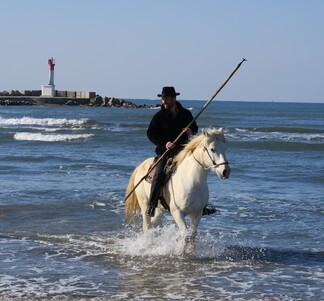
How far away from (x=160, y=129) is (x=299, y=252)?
239 centimetres

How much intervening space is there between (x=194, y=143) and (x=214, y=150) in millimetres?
474

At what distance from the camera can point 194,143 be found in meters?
8.38

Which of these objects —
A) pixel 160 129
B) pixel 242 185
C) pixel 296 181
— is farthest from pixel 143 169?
pixel 296 181

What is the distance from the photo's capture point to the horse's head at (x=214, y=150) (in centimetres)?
789

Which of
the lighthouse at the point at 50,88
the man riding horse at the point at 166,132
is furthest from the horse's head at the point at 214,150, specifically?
the lighthouse at the point at 50,88

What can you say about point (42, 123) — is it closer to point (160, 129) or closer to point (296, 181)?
point (296, 181)

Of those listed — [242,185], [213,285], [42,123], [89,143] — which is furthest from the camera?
[42,123]

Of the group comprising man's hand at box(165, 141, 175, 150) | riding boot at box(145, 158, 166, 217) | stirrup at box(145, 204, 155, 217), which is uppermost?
man's hand at box(165, 141, 175, 150)

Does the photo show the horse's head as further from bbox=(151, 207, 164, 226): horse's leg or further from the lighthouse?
the lighthouse

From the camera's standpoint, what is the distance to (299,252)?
9.23 metres

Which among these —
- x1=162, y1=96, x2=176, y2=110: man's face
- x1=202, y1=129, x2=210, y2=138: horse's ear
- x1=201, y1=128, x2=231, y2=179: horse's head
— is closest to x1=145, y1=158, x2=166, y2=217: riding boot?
x1=162, y1=96, x2=176, y2=110: man's face

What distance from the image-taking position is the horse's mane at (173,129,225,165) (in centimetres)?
805

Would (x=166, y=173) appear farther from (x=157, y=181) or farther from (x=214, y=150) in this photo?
(x=214, y=150)

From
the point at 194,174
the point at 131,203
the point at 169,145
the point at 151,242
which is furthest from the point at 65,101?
the point at 194,174
